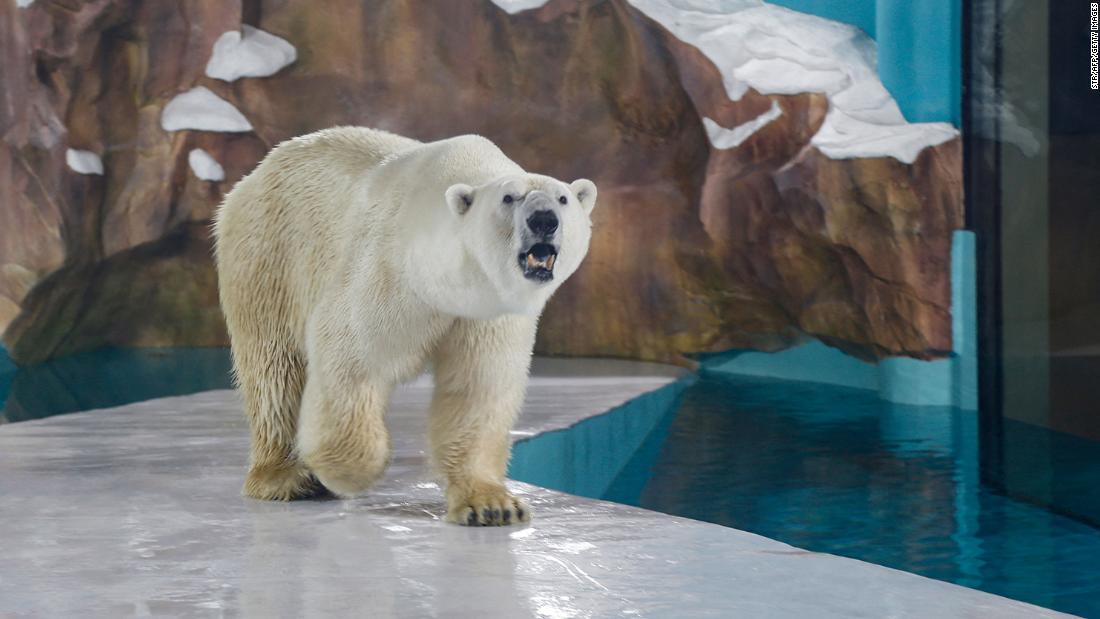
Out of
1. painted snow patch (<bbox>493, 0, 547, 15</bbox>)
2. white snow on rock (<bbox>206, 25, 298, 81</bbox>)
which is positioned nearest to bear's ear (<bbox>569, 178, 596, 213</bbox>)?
painted snow patch (<bbox>493, 0, 547, 15</bbox>)

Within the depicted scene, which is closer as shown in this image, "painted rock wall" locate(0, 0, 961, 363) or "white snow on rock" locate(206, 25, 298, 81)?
"painted rock wall" locate(0, 0, 961, 363)

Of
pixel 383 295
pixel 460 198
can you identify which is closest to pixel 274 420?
pixel 383 295

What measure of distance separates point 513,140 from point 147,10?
9.24 feet

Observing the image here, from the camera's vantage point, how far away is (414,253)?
9.40 ft

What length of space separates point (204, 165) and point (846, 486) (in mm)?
6091

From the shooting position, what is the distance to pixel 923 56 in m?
7.39

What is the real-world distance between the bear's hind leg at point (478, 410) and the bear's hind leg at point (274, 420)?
459 mm

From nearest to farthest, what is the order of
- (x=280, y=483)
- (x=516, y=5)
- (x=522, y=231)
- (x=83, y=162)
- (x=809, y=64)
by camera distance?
1. (x=522, y=231)
2. (x=280, y=483)
3. (x=809, y=64)
4. (x=516, y=5)
5. (x=83, y=162)

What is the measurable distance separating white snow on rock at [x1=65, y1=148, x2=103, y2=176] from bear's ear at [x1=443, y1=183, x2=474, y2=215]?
7.14m

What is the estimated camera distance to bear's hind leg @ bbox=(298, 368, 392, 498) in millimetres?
2984

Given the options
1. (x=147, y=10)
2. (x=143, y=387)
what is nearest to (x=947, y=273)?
(x=143, y=387)

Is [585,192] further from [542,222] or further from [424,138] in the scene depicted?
[424,138]

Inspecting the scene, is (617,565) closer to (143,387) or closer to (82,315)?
(143,387)

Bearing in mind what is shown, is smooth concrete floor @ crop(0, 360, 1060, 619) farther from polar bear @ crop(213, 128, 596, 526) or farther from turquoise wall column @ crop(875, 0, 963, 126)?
turquoise wall column @ crop(875, 0, 963, 126)
